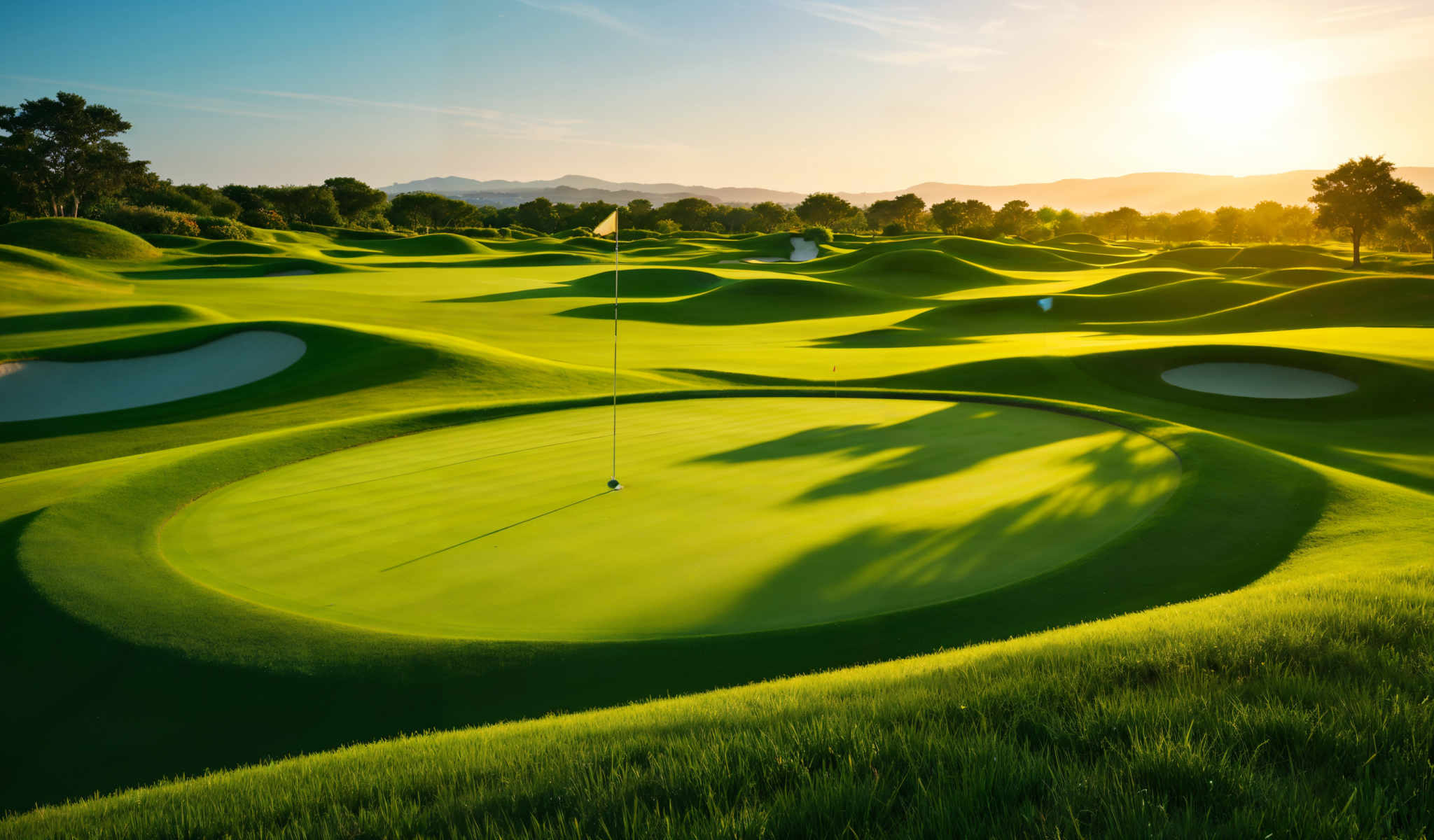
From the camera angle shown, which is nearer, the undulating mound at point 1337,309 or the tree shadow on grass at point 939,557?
the tree shadow on grass at point 939,557

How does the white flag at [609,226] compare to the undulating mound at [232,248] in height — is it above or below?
below

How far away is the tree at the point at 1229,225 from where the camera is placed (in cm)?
10738

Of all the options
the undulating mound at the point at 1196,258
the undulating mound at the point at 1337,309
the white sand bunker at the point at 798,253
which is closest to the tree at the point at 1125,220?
the undulating mound at the point at 1196,258

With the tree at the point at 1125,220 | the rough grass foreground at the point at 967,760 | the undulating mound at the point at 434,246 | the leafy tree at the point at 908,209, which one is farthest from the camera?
the tree at the point at 1125,220

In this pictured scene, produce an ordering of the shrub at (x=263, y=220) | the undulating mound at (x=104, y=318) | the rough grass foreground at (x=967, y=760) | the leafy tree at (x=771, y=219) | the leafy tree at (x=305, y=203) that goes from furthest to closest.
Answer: the leafy tree at (x=771, y=219) < the leafy tree at (x=305, y=203) < the shrub at (x=263, y=220) < the undulating mound at (x=104, y=318) < the rough grass foreground at (x=967, y=760)

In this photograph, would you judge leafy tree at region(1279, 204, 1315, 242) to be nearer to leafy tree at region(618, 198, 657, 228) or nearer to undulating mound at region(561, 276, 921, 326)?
leafy tree at region(618, 198, 657, 228)

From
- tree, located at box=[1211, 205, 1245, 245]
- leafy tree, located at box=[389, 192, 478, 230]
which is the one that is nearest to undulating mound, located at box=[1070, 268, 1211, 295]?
tree, located at box=[1211, 205, 1245, 245]

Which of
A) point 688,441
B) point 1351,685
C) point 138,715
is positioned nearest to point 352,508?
point 138,715

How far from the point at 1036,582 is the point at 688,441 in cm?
573

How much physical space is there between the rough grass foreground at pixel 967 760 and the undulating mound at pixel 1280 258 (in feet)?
211

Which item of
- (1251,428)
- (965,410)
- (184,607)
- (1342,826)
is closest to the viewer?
(1342,826)

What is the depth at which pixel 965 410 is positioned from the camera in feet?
44.3

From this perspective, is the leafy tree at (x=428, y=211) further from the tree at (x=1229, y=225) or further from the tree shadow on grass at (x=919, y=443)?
the tree shadow on grass at (x=919, y=443)

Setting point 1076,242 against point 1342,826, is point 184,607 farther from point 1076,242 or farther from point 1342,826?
point 1076,242
